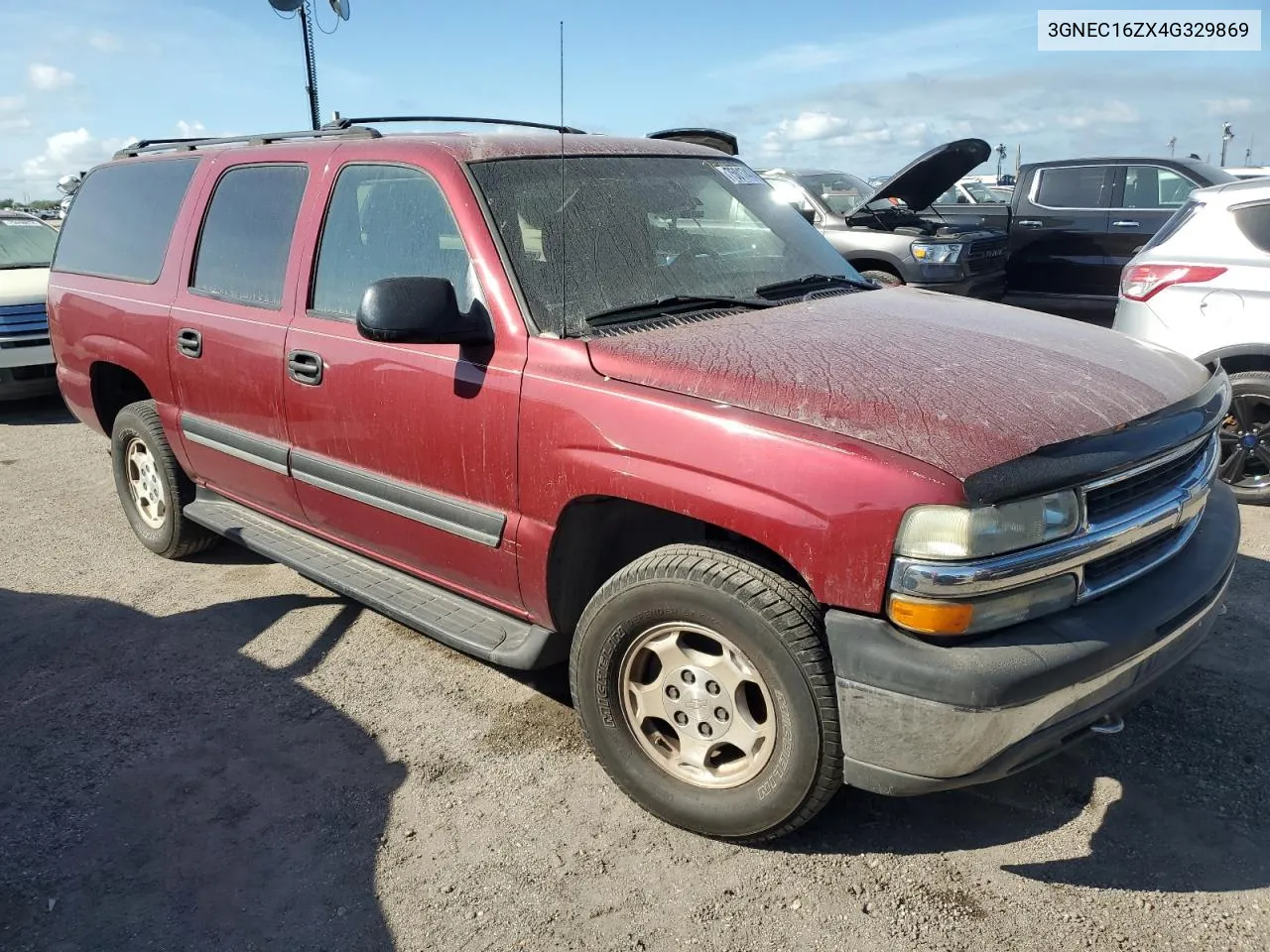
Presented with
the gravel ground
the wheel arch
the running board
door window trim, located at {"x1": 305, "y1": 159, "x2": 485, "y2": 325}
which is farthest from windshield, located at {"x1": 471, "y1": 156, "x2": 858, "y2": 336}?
the gravel ground

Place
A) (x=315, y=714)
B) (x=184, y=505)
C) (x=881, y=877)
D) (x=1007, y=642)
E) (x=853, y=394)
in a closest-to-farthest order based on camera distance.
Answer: (x=1007, y=642) < (x=853, y=394) < (x=881, y=877) < (x=315, y=714) < (x=184, y=505)

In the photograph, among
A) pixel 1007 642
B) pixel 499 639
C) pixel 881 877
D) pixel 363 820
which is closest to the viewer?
pixel 1007 642

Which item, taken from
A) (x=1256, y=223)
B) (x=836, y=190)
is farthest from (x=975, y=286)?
(x=1256, y=223)

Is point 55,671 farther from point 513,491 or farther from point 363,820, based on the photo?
point 513,491

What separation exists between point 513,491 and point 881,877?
1.49 meters

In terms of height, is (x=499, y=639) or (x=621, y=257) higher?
(x=621, y=257)

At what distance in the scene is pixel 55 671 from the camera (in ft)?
12.3

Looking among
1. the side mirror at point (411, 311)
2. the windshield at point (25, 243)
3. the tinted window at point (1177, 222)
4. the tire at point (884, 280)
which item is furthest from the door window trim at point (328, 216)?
the windshield at point (25, 243)

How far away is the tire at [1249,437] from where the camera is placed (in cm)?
506

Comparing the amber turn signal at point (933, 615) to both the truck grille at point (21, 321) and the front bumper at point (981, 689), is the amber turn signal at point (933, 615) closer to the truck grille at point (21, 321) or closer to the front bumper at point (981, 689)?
the front bumper at point (981, 689)

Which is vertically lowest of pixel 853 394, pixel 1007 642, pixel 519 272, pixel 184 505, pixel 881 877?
pixel 881 877

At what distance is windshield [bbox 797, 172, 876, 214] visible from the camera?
10.1 meters

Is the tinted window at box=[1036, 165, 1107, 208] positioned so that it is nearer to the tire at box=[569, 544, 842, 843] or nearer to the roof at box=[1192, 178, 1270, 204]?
the roof at box=[1192, 178, 1270, 204]

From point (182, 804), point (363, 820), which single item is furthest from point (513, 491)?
point (182, 804)
